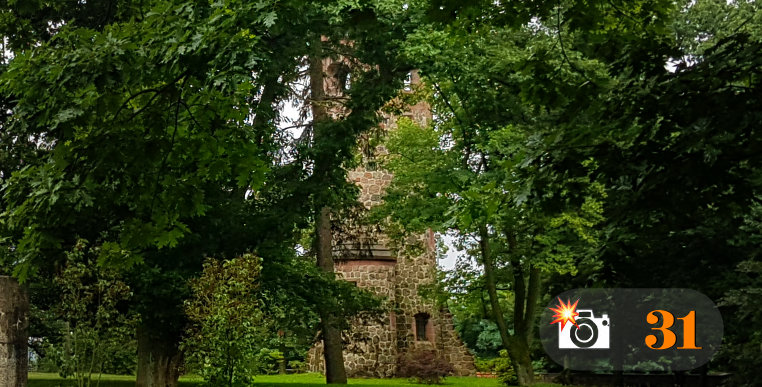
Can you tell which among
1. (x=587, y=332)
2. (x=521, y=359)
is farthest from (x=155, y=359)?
(x=587, y=332)

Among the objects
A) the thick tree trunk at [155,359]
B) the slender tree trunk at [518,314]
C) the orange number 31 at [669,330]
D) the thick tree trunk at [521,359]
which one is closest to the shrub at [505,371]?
the slender tree trunk at [518,314]

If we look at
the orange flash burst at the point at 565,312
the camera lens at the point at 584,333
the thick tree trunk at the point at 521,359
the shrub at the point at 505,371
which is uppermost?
the orange flash burst at the point at 565,312

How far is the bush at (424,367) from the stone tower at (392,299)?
0.98 feet

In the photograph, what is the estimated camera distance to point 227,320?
1315 centimetres

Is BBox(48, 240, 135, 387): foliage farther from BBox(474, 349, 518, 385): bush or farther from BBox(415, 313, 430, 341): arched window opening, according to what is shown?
BBox(415, 313, 430, 341): arched window opening

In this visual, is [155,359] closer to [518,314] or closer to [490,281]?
[490,281]

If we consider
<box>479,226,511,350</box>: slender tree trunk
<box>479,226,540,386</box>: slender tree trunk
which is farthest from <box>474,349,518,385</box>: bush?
<box>479,226,511,350</box>: slender tree trunk

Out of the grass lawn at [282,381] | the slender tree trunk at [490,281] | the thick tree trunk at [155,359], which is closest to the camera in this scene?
the thick tree trunk at [155,359]

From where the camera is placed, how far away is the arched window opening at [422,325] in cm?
3030

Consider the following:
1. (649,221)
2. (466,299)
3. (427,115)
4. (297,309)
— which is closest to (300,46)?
(297,309)

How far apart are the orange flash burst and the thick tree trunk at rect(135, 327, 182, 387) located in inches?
482

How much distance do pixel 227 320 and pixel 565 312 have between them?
14127 mm

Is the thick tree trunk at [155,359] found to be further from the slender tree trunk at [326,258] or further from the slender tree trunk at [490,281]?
the slender tree trunk at [490,281]

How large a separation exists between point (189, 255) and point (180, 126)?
9.94 metres
